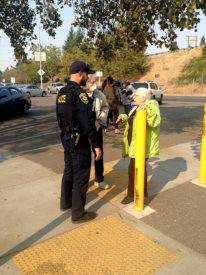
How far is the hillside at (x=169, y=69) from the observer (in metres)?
38.6

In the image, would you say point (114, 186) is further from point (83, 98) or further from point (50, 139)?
point (50, 139)

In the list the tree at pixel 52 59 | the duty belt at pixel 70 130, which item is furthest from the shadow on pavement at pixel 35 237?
the tree at pixel 52 59

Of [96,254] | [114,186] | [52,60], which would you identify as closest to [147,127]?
[114,186]

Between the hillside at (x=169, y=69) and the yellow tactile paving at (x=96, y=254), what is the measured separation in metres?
36.1

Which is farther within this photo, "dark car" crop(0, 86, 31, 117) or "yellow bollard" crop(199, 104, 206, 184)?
"dark car" crop(0, 86, 31, 117)

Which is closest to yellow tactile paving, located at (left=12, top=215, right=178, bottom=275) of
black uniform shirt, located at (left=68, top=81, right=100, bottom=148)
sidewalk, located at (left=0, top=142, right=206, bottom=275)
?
sidewalk, located at (left=0, top=142, right=206, bottom=275)

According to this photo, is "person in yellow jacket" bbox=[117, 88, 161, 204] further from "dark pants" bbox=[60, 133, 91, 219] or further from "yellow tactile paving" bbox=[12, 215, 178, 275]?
"yellow tactile paving" bbox=[12, 215, 178, 275]

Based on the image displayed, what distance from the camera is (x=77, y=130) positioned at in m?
→ 2.99

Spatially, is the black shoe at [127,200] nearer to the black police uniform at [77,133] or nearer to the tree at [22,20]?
the black police uniform at [77,133]

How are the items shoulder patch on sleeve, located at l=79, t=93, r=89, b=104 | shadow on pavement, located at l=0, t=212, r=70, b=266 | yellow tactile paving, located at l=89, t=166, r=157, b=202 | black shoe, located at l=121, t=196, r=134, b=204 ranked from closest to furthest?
1. shadow on pavement, located at l=0, t=212, r=70, b=266
2. shoulder patch on sleeve, located at l=79, t=93, r=89, b=104
3. black shoe, located at l=121, t=196, r=134, b=204
4. yellow tactile paving, located at l=89, t=166, r=157, b=202

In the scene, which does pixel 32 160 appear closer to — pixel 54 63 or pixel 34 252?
pixel 34 252

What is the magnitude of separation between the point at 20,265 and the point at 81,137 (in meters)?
1.42

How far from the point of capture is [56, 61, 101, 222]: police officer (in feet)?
9.54

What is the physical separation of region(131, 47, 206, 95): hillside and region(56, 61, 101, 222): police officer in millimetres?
35771
